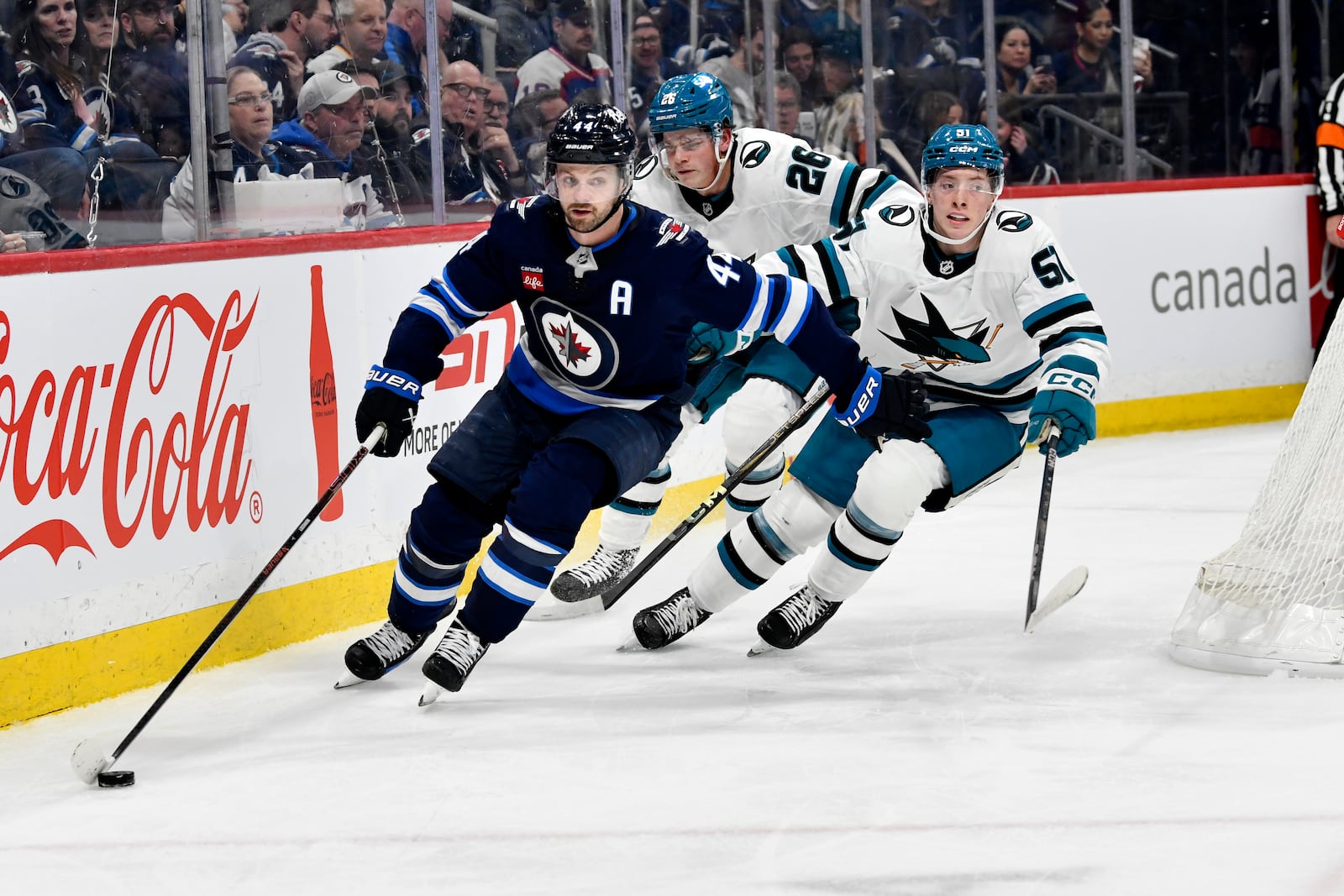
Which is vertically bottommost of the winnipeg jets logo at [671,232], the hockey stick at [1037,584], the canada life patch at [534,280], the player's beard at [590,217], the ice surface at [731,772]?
the ice surface at [731,772]

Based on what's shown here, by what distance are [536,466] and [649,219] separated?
48cm

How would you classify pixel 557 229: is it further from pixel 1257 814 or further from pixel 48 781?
pixel 1257 814

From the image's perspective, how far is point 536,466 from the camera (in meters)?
3.02

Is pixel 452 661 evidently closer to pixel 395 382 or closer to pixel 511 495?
pixel 511 495

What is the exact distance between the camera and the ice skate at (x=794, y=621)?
3410mm

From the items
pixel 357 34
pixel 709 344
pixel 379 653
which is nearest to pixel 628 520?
pixel 709 344

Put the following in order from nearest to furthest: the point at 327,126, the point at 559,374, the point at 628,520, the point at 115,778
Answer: the point at 115,778, the point at 559,374, the point at 628,520, the point at 327,126

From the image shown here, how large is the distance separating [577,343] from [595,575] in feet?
3.34

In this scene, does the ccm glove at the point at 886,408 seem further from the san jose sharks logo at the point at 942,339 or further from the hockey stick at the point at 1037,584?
the hockey stick at the point at 1037,584

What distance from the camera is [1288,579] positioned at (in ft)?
10.5

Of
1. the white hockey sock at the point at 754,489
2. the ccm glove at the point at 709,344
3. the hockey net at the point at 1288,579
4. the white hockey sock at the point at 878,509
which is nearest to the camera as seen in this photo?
the hockey net at the point at 1288,579

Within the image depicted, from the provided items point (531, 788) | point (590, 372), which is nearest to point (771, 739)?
point (531, 788)

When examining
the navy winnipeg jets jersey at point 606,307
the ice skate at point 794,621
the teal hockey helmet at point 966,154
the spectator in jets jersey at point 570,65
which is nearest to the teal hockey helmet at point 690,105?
the teal hockey helmet at point 966,154

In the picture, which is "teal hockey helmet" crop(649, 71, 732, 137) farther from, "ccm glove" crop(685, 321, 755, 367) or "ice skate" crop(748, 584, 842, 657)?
"ice skate" crop(748, 584, 842, 657)
